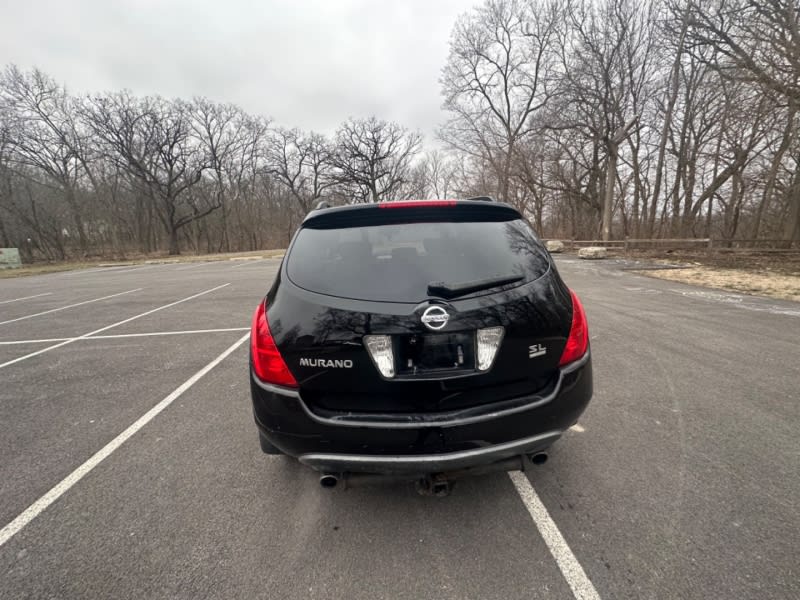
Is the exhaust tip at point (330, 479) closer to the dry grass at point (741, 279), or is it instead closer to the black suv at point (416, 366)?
the black suv at point (416, 366)

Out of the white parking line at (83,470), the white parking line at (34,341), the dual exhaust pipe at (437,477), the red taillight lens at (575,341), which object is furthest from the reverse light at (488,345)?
the white parking line at (34,341)

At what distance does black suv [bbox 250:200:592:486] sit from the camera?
5.20 feet

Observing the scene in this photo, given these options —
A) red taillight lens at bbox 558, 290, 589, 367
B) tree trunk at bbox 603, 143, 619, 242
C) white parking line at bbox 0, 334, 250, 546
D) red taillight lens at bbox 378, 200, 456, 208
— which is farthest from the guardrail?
white parking line at bbox 0, 334, 250, 546

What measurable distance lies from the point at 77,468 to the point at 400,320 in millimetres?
2745

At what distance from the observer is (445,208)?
2.13 metres

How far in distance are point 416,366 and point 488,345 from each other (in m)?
0.38

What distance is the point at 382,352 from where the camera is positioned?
1597 millimetres

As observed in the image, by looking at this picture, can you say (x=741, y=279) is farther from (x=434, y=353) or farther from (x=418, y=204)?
(x=434, y=353)

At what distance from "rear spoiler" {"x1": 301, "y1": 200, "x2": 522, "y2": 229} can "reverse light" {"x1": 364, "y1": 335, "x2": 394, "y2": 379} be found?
827mm

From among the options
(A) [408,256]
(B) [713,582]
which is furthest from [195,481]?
(B) [713,582]

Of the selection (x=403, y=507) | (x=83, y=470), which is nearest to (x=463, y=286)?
(x=403, y=507)

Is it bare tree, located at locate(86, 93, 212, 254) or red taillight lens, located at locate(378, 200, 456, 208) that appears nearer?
red taillight lens, located at locate(378, 200, 456, 208)

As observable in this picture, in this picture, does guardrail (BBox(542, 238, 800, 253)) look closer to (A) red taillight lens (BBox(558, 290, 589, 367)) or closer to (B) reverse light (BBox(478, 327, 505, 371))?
(A) red taillight lens (BBox(558, 290, 589, 367))

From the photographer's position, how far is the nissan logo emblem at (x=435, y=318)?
158 cm
